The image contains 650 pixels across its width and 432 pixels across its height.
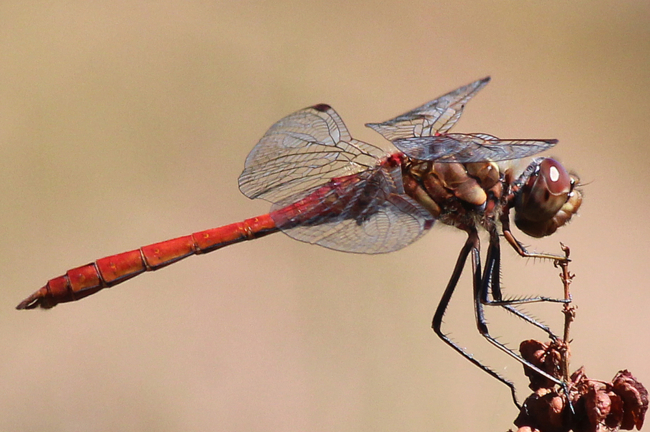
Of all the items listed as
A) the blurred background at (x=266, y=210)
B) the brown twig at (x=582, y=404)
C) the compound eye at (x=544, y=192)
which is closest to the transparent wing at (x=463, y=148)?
the compound eye at (x=544, y=192)

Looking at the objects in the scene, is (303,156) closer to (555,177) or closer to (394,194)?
(394,194)

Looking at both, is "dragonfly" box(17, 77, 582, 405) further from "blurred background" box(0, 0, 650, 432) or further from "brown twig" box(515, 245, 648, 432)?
"blurred background" box(0, 0, 650, 432)

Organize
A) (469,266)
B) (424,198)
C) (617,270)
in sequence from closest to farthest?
(424,198), (469,266), (617,270)

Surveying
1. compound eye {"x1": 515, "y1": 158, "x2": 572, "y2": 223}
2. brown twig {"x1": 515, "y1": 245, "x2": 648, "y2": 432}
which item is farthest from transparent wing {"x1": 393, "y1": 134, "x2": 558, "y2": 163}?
brown twig {"x1": 515, "y1": 245, "x2": 648, "y2": 432}

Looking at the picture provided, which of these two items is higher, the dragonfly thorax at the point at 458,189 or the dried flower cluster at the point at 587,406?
the dragonfly thorax at the point at 458,189

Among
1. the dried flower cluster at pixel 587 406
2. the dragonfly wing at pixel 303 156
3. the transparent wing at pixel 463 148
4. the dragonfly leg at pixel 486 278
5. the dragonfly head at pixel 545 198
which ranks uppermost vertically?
the dragonfly wing at pixel 303 156

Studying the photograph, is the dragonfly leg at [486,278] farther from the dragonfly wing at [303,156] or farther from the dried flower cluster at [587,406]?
the dried flower cluster at [587,406]

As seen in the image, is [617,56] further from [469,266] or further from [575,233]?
[469,266]

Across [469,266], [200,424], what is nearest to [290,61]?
[200,424]
